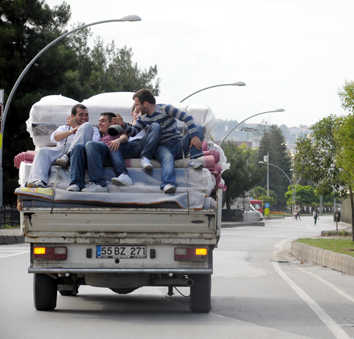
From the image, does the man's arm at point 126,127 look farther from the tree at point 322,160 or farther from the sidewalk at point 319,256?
the tree at point 322,160

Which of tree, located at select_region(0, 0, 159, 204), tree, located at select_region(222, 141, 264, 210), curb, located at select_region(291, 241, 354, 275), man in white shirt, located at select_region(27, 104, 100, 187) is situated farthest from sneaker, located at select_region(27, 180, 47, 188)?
tree, located at select_region(222, 141, 264, 210)

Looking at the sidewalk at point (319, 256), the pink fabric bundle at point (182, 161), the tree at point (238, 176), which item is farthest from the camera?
the tree at point (238, 176)

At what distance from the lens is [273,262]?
17.5 meters

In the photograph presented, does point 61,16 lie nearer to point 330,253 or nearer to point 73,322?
point 330,253

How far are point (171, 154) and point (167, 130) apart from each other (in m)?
0.49

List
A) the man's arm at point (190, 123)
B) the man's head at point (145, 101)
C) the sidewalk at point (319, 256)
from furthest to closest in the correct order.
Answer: the sidewalk at point (319, 256), the man's head at point (145, 101), the man's arm at point (190, 123)

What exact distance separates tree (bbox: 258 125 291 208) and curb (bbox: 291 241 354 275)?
115 meters

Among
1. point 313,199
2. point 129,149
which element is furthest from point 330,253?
point 313,199

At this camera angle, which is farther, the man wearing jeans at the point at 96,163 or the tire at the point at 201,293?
the tire at the point at 201,293

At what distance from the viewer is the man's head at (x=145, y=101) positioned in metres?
8.28

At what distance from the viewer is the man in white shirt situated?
7476 mm

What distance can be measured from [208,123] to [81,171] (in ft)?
11.1

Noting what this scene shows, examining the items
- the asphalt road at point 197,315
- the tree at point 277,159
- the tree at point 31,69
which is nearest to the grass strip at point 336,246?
the asphalt road at point 197,315

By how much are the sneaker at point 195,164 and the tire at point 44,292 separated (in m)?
2.05
